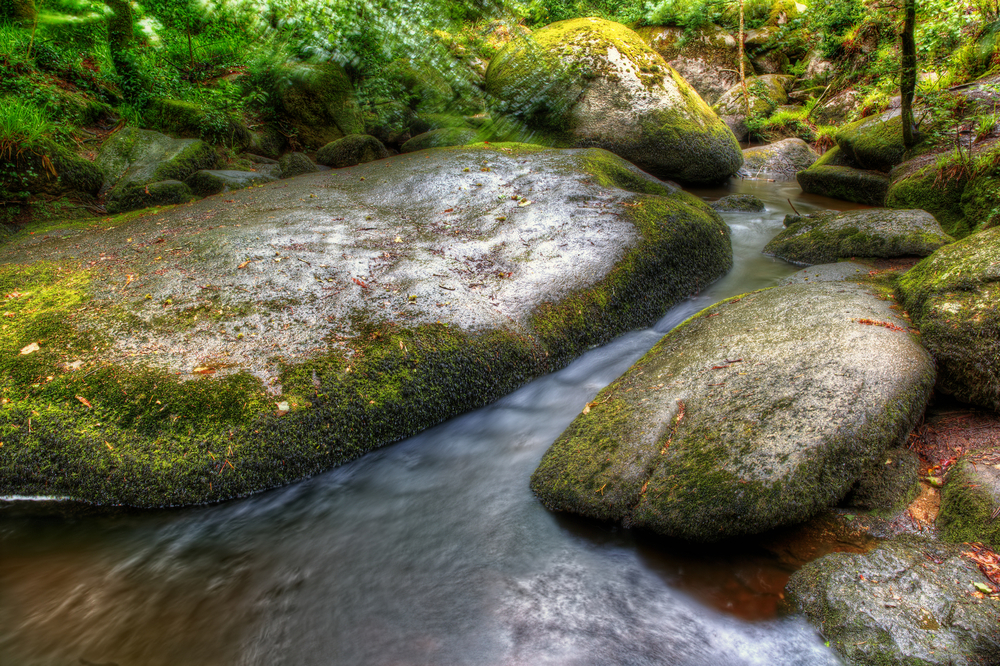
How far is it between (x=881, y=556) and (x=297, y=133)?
9942 millimetres

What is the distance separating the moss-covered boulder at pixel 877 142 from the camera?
8.31 m

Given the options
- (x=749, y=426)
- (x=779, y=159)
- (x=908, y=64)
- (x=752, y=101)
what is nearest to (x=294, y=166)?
(x=749, y=426)

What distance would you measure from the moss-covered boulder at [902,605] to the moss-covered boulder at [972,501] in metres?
0.14

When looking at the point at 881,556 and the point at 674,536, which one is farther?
the point at 674,536

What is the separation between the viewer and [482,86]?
31.2ft

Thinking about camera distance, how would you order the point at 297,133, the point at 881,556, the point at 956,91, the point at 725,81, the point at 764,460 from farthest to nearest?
the point at 725,81
the point at 297,133
the point at 956,91
the point at 764,460
the point at 881,556

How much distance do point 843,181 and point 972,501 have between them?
8.64m

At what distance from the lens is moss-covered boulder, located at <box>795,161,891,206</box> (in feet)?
27.5

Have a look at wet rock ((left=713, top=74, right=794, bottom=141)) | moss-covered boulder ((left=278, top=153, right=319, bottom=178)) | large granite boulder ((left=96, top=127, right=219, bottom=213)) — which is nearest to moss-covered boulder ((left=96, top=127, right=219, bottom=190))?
large granite boulder ((left=96, top=127, right=219, bottom=213))

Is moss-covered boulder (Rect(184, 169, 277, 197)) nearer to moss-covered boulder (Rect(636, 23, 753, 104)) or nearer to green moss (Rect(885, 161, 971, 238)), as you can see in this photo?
green moss (Rect(885, 161, 971, 238))

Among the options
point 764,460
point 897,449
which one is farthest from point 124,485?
point 897,449

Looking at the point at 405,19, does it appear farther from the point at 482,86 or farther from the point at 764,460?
the point at 764,460

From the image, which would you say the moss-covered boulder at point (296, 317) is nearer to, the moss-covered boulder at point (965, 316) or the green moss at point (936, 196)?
the moss-covered boulder at point (965, 316)

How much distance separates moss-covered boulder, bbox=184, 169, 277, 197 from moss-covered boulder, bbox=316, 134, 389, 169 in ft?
5.31
